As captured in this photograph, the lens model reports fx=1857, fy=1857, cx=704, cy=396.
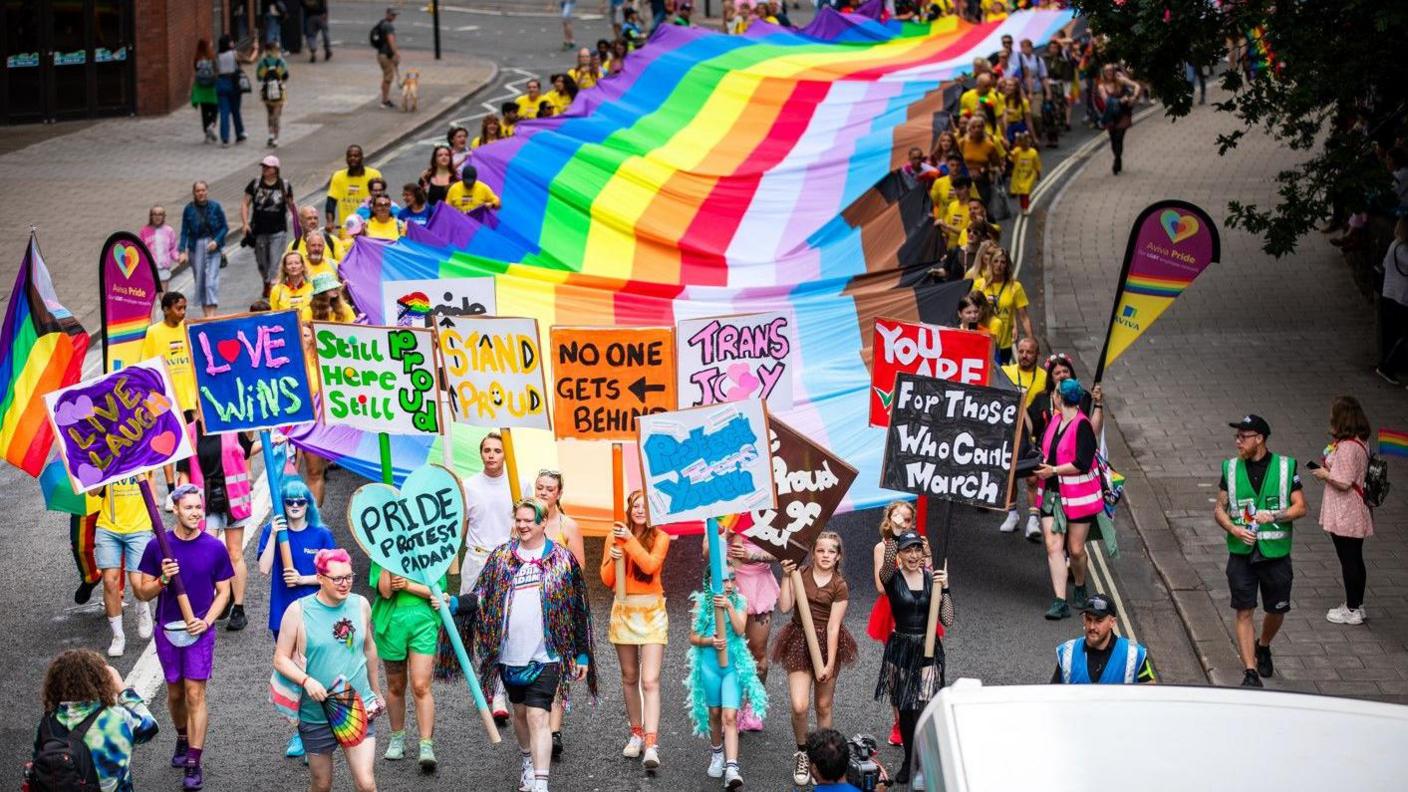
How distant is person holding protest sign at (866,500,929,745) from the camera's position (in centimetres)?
1044

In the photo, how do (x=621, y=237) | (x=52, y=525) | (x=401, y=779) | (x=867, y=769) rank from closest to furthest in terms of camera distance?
(x=867, y=769), (x=401, y=779), (x=52, y=525), (x=621, y=237)

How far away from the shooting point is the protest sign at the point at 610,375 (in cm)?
1198

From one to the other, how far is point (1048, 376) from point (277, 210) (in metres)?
9.71

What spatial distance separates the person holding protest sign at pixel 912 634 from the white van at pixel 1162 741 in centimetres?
308

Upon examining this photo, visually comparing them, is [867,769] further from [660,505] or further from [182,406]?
[182,406]

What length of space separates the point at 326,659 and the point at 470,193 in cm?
1080

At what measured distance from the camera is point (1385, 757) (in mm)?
6445

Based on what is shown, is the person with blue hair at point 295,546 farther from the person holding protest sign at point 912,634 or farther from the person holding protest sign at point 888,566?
the person holding protest sign at point 912,634

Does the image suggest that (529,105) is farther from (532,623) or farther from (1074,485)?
(532,623)

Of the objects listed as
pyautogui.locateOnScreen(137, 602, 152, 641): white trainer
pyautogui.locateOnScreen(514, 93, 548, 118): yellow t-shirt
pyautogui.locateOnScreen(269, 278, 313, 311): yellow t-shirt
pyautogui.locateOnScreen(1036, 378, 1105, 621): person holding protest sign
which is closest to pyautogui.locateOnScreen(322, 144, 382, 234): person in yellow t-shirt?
pyautogui.locateOnScreen(269, 278, 313, 311): yellow t-shirt

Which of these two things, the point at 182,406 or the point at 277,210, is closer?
the point at 182,406

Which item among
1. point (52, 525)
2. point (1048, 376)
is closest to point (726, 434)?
point (1048, 376)

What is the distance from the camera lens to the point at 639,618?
10625mm

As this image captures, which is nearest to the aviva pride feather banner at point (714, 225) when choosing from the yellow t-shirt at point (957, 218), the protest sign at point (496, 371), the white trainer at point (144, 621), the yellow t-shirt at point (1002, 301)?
the protest sign at point (496, 371)
